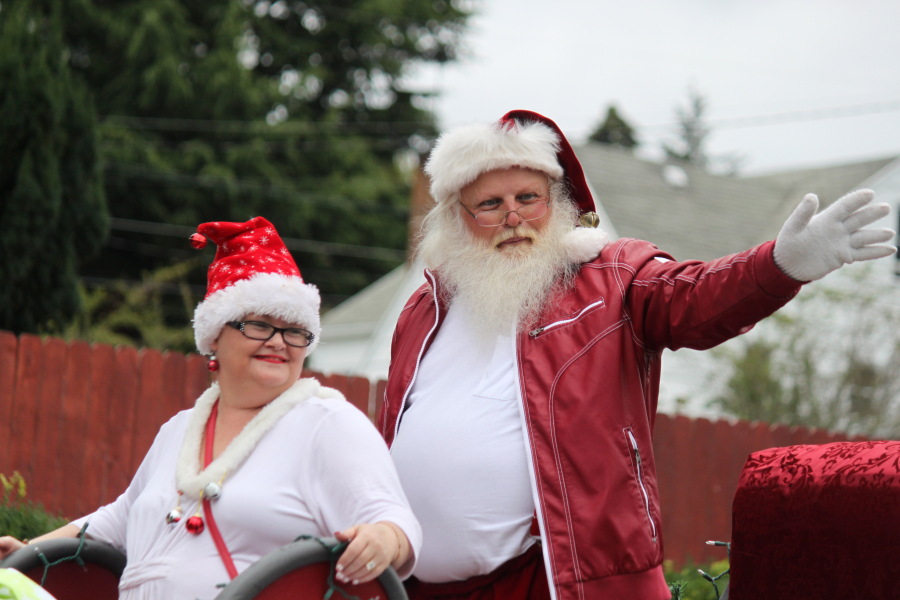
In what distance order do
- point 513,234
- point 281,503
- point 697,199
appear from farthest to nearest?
point 697,199, point 513,234, point 281,503

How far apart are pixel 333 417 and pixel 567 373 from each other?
2.41 ft

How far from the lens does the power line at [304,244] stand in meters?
23.5

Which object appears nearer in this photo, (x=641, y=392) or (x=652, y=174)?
(x=641, y=392)

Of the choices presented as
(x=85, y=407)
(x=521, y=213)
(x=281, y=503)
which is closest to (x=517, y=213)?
(x=521, y=213)

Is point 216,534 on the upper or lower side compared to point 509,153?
lower

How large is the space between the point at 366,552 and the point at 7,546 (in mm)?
1062

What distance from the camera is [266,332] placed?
7.42 ft

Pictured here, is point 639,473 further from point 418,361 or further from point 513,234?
point 513,234

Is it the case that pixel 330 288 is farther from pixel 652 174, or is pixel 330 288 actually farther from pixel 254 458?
pixel 254 458

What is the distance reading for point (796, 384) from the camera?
11.4m

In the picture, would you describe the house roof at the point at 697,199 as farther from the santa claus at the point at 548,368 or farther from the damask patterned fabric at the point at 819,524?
the damask patterned fabric at the point at 819,524

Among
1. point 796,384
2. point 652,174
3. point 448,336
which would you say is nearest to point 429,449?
point 448,336

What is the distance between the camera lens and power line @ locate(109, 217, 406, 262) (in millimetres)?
23453

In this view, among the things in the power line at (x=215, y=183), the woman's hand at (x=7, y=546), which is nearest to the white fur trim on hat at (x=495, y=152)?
the woman's hand at (x=7, y=546)
